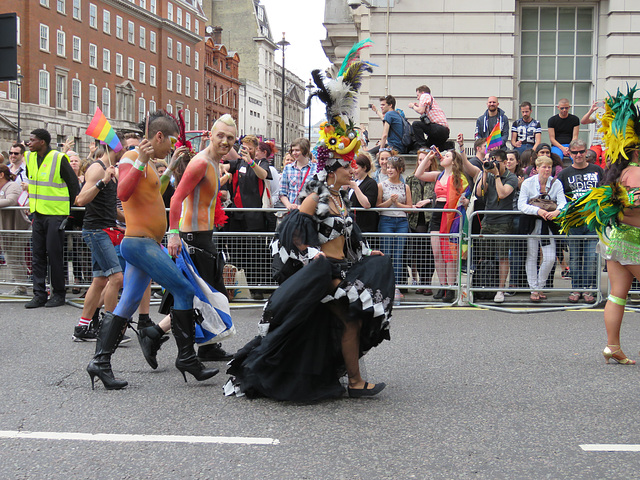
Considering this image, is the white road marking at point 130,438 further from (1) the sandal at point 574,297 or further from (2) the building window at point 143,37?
(2) the building window at point 143,37

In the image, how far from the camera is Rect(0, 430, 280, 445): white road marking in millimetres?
4391

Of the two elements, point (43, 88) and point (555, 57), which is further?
point (43, 88)

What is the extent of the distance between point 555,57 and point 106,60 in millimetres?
49365

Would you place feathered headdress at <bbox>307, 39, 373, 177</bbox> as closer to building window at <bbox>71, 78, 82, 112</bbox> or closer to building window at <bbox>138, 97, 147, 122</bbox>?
building window at <bbox>71, 78, 82, 112</bbox>

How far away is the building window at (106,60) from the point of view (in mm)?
59344

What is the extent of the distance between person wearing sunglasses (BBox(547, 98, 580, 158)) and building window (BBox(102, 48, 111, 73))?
169ft

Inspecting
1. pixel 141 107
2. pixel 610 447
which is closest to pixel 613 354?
pixel 610 447

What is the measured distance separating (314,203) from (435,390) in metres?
1.72

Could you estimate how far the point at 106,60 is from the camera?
59.7 m

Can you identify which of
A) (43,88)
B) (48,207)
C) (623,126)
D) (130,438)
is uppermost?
(43,88)

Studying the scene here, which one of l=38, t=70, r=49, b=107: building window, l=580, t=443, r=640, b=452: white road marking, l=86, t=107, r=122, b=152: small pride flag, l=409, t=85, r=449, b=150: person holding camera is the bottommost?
l=580, t=443, r=640, b=452: white road marking

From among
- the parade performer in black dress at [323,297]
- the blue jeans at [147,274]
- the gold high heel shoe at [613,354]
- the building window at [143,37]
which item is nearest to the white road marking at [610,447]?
the parade performer in black dress at [323,297]

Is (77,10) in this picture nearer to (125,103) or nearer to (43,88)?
(43,88)

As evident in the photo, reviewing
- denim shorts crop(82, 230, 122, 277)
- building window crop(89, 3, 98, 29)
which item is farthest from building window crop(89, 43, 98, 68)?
denim shorts crop(82, 230, 122, 277)
